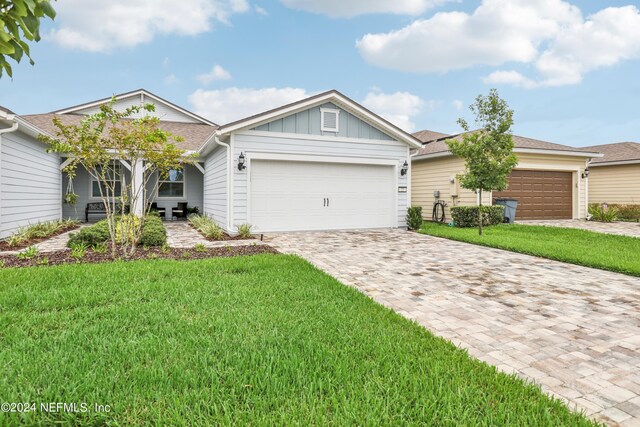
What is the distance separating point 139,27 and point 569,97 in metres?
19.6

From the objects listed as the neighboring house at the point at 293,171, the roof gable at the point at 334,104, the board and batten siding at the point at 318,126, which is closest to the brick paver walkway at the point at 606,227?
the neighboring house at the point at 293,171

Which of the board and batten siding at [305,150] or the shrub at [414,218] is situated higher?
the board and batten siding at [305,150]

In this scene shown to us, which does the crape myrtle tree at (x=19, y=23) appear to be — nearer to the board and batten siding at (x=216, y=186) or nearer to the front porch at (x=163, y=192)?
the board and batten siding at (x=216, y=186)

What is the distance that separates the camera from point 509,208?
13.8 m

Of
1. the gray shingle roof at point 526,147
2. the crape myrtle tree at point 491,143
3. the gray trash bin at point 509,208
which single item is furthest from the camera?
the gray shingle roof at point 526,147

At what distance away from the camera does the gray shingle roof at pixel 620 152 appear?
691 inches

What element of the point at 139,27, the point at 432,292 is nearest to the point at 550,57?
the point at 432,292

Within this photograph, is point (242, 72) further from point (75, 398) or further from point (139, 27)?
point (75, 398)

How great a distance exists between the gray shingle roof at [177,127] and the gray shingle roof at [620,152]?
61.5 ft

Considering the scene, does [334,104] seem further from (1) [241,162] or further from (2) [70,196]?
(2) [70,196]

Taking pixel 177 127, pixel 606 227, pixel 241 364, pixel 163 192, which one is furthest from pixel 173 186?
pixel 606 227

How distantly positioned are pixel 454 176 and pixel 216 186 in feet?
29.5

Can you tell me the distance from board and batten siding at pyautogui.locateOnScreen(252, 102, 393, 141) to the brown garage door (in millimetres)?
5926

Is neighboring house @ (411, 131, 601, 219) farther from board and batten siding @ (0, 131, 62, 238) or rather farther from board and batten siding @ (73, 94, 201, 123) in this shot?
board and batten siding @ (0, 131, 62, 238)
